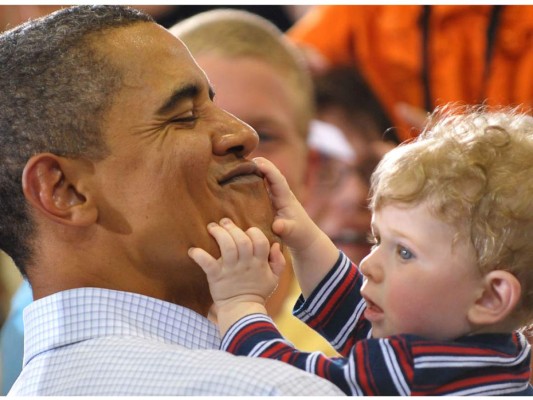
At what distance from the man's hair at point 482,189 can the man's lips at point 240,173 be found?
0.64 ft

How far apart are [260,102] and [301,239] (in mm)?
1121

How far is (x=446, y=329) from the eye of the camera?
1.50 meters

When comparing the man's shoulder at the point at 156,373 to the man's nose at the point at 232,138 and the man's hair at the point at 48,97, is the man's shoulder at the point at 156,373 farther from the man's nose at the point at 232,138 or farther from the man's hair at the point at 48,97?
the man's nose at the point at 232,138

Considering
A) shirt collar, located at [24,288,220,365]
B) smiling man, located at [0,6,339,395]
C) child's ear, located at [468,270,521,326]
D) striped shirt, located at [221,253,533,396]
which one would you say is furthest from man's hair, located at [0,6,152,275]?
child's ear, located at [468,270,521,326]

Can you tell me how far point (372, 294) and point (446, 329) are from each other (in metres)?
0.12

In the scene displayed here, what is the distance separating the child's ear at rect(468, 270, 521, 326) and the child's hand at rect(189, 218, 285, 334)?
300 mm

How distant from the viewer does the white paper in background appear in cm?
328

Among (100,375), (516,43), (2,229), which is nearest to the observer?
(100,375)

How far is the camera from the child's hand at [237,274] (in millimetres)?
1485

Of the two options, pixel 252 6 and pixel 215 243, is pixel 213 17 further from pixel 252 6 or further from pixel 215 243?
pixel 215 243

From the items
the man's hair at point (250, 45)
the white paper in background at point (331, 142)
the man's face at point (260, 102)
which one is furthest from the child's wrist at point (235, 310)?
the white paper in background at point (331, 142)

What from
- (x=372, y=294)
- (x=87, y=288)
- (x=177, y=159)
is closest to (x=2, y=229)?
(x=87, y=288)

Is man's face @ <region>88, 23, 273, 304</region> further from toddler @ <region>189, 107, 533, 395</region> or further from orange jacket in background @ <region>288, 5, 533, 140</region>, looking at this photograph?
orange jacket in background @ <region>288, 5, 533, 140</region>

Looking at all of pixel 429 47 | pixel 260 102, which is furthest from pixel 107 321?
pixel 429 47
